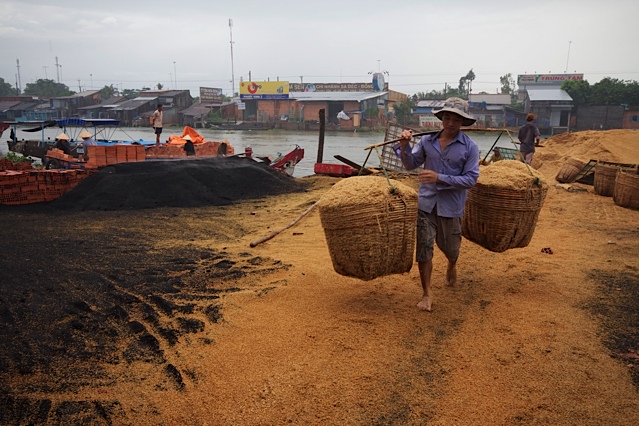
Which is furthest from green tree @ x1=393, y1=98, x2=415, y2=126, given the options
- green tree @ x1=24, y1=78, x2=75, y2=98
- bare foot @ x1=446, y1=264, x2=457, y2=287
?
green tree @ x1=24, y1=78, x2=75, y2=98

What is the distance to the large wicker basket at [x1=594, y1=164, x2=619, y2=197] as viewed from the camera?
10.0 m

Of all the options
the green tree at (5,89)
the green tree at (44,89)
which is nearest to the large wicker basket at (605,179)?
the green tree at (44,89)

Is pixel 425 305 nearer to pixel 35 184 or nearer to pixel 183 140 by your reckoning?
pixel 35 184

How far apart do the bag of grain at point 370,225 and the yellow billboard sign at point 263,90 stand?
163 ft

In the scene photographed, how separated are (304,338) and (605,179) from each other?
9.08 m

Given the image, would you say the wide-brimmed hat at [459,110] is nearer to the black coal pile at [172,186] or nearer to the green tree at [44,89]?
the black coal pile at [172,186]

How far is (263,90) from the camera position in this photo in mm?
53156

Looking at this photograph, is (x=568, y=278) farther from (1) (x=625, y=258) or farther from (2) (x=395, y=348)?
(2) (x=395, y=348)

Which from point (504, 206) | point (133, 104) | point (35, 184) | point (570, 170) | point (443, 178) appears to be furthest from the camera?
point (133, 104)

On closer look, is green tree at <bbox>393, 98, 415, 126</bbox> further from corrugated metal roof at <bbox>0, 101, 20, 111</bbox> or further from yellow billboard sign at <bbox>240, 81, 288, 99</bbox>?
corrugated metal roof at <bbox>0, 101, 20, 111</bbox>

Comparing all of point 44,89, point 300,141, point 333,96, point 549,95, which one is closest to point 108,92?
point 44,89

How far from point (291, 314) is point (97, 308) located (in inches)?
63.4

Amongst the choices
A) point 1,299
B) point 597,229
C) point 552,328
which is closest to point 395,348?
point 552,328

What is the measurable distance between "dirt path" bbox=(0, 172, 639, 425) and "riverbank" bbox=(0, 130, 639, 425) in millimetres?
14
